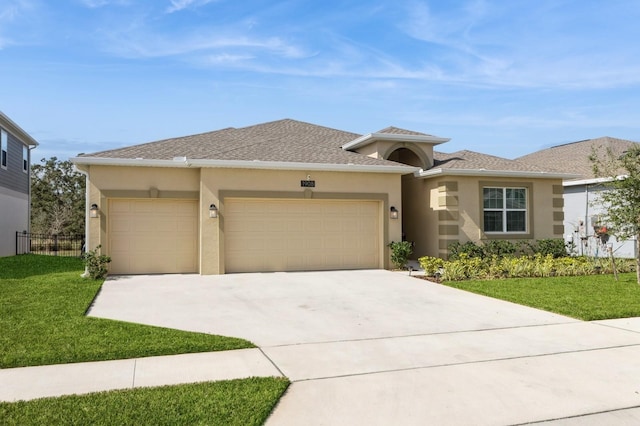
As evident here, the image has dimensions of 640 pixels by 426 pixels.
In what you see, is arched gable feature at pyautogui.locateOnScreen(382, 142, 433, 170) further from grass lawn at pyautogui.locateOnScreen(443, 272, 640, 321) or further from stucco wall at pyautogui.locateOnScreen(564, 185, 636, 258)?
stucco wall at pyautogui.locateOnScreen(564, 185, 636, 258)

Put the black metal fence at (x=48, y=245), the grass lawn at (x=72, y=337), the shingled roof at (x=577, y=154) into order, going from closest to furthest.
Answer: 1. the grass lawn at (x=72, y=337)
2. the shingled roof at (x=577, y=154)
3. the black metal fence at (x=48, y=245)

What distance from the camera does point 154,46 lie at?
47.0 ft

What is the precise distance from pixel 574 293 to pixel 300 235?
300 inches

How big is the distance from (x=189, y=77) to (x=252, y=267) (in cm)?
720

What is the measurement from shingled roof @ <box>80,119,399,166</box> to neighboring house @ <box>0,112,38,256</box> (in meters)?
10.4

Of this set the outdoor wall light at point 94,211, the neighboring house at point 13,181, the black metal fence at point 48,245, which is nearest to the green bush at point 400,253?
the outdoor wall light at point 94,211

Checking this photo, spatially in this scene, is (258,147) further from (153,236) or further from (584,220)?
(584,220)

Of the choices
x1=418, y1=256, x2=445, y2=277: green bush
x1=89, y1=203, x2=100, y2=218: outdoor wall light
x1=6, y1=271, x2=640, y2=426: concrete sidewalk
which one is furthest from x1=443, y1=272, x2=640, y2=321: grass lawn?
x1=89, y1=203, x2=100, y2=218: outdoor wall light

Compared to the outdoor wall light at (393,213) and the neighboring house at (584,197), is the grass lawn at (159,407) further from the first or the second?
the neighboring house at (584,197)

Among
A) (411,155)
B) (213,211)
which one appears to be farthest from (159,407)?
(411,155)

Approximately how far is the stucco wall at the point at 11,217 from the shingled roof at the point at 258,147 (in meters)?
11.1

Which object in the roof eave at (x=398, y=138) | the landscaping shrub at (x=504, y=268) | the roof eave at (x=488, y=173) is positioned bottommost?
the landscaping shrub at (x=504, y=268)

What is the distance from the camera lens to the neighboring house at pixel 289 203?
13.6m

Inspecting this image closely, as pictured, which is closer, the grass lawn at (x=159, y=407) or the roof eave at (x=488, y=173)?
the grass lawn at (x=159, y=407)
